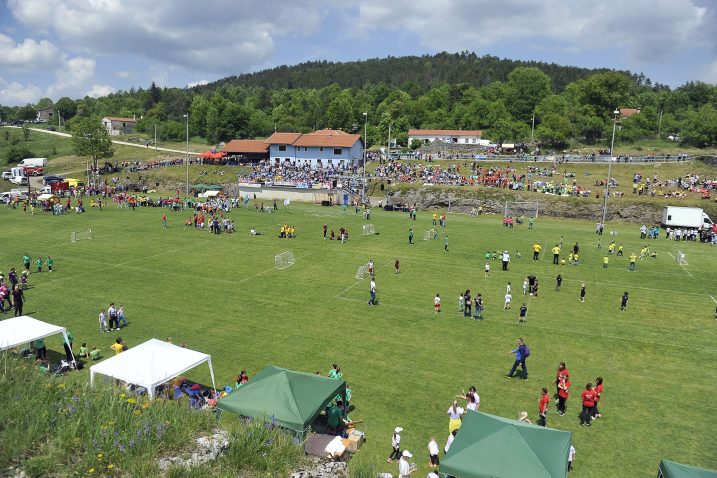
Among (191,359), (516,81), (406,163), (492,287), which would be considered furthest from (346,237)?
(516,81)

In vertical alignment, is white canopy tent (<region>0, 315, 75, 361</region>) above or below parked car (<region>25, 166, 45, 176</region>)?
below

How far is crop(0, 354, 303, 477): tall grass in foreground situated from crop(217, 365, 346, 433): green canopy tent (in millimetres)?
2248

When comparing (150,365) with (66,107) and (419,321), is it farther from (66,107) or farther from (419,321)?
(66,107)

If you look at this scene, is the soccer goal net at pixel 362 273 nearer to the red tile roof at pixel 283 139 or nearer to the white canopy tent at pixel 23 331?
the white canopy tent at pixel 23 331

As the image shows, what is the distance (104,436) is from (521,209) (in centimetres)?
5272

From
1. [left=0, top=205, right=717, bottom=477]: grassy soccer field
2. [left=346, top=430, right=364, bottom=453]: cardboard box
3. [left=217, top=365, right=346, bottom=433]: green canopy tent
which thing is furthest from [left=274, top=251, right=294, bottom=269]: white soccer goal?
[left=346, top=430, right=364, bottom=453]: cardboard box

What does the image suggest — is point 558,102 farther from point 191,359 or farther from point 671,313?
point 191,359

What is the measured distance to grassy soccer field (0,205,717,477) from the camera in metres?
14.5

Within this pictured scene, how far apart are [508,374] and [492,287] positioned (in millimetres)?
10862

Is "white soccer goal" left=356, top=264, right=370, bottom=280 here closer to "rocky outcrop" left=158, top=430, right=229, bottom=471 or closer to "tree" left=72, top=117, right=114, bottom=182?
"rocky outcrop" left=158, top=430, right=229, bottom=471

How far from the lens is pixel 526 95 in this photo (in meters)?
112

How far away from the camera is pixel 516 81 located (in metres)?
124

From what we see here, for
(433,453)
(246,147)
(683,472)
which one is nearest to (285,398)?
(433,453)

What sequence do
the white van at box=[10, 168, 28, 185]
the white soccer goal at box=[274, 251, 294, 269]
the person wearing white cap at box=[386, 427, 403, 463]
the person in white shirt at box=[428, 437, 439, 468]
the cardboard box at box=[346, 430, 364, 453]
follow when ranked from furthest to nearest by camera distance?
the white van at box=[10, 168, 28, 185] → the white soccer goal at box=[274, 251, 294, 269] → the cardboard box at box=[346, 430, 364, 453] → the person wearing white cap at box=[386, 427, 403, 463] → the person in white shirt at box=[428, 437, 439, 468]
